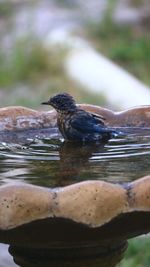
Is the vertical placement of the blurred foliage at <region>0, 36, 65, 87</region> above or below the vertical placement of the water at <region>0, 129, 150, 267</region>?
below

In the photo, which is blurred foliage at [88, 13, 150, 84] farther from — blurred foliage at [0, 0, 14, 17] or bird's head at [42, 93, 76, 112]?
bird's head at [42, 93, 76, 112]

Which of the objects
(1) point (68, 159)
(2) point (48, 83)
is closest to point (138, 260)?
(1) point (68, 159)

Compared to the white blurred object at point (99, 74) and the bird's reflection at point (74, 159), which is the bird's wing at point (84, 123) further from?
the white blurred object at point (99, 74)

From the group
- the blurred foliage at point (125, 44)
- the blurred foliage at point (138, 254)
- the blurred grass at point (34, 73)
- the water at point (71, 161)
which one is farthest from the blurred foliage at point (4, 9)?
the water at point (71, 161)

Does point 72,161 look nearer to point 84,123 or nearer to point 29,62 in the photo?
point 84,123

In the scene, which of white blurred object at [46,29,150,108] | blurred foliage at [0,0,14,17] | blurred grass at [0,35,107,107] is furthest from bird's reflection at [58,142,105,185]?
blurred foliage at [0,0,14,17]
